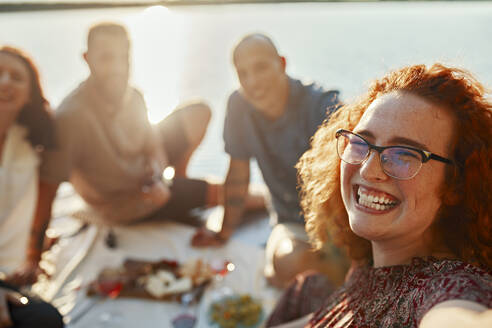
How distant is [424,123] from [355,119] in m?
0.22

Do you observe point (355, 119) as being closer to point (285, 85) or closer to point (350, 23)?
point (285, 85)

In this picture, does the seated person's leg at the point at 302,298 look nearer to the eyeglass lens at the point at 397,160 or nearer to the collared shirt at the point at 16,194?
the eyeglass lens at the point at 397,160

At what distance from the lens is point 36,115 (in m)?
1.98

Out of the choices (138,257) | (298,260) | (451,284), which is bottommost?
(138,257)

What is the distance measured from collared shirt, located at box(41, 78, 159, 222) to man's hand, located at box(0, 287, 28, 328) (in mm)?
771

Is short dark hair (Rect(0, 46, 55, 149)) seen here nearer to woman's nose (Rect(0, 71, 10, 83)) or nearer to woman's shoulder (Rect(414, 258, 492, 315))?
woman's nose (Rect(0, 71, 10, 83))

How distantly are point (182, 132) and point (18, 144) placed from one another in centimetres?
113

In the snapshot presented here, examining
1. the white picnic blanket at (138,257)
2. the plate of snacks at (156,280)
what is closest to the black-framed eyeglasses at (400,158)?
the white picnic blanket at (138,257)

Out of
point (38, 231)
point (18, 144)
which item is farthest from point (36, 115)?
point (38, 231)

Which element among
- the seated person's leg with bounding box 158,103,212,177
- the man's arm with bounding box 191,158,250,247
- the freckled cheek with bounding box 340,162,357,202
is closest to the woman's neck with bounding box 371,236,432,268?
the freckled cheek with bounding box 340,162,357,202

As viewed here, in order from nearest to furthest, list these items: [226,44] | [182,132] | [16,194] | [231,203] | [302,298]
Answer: [302,298] < [16,194] < [231,203] < [182,132] < [226,44]

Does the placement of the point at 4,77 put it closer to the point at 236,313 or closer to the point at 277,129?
the point at 277,129

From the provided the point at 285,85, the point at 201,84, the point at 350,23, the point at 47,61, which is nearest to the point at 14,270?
the point at 285,85

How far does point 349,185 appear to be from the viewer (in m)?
0.98
